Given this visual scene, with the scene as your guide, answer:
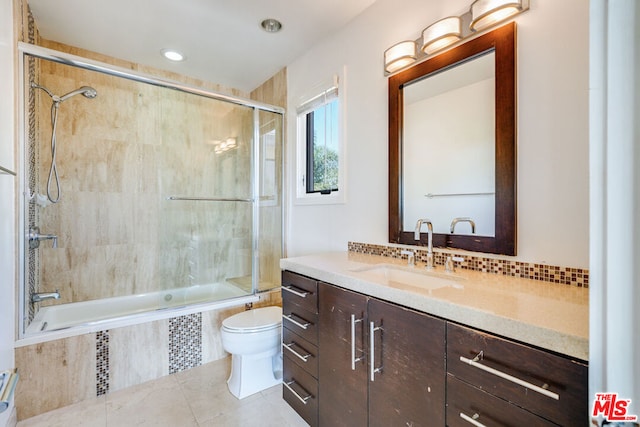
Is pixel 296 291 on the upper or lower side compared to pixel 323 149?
lower

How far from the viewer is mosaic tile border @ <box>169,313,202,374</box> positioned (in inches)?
88.5

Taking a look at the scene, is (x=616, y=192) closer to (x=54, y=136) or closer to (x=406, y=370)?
(x=406, y=370)

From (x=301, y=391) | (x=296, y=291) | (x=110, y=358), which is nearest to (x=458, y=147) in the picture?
(x=296, y=291)

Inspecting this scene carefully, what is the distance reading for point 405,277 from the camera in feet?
5.03

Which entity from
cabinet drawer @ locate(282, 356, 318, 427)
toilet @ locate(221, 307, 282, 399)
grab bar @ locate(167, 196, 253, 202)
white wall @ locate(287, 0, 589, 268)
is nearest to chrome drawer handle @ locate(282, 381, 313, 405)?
cabinet drawer @ locate(282, 356, 318, 427)

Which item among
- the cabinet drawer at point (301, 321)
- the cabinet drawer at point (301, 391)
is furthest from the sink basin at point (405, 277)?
the cabinet drawer at point (301, 391)

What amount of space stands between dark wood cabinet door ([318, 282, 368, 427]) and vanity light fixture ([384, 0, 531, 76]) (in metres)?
1.34

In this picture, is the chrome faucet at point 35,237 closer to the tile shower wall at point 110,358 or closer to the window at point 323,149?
the tile shower wall at point 110,358

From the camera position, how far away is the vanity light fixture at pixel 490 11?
4.11ft

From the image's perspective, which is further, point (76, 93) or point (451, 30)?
point (76, 93)

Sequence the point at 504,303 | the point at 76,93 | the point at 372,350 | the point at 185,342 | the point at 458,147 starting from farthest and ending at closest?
the point at 76,93, the point at 185,342, the point at 458,147, the point at 372,350, the point at 504,303

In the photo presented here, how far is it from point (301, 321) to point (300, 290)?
173 millimetres

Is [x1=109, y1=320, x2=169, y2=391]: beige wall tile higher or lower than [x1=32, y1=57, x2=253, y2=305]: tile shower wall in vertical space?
lower

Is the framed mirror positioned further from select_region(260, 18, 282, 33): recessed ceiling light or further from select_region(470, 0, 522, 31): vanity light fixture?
select_region(260, 18, 282, 33): recessed ceiling light
